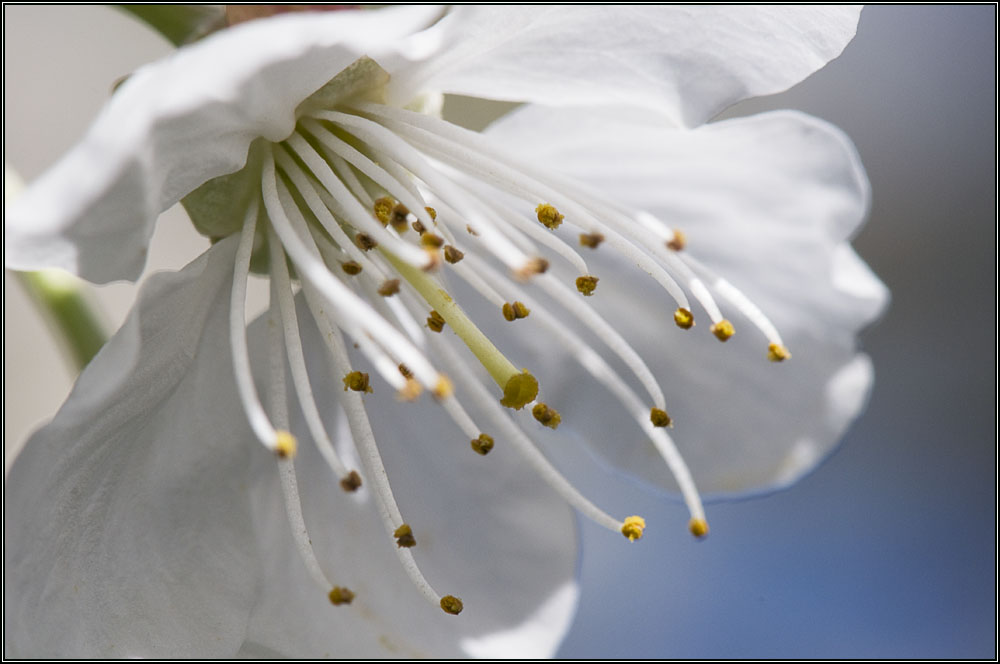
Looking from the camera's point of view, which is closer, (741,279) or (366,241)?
(366,241)

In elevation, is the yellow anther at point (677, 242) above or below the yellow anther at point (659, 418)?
above

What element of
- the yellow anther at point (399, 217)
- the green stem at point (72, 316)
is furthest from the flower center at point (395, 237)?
the green stem at point (72, 316)

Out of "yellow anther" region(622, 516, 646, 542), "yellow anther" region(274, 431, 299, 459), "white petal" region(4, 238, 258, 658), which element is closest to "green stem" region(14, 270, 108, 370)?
"white petal" region(4, 238, 258, 658)

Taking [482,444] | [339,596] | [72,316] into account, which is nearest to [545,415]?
[482,444]

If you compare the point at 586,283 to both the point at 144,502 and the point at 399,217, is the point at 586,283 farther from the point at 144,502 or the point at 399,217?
the point at 144,502

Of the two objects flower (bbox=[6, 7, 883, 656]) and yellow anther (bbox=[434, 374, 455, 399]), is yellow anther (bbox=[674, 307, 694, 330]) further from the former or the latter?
yellow anther (bbox=[434, 374, 455, 399])

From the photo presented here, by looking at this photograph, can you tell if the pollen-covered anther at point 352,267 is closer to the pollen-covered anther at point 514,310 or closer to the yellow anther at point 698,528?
the pollen-covered anther at point 514,310
